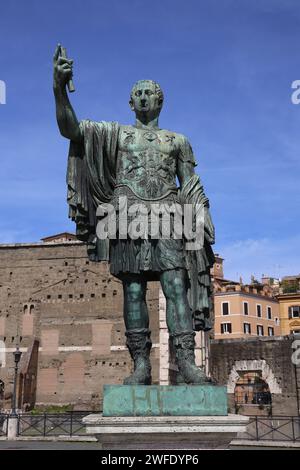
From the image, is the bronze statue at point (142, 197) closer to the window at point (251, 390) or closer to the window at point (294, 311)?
the window at point (251, 390)

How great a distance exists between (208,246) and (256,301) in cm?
4989

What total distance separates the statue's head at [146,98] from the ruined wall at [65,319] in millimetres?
25739

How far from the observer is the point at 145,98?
4.61 meters

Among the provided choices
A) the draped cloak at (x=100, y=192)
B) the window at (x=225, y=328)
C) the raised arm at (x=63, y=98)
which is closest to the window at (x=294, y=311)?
the window at (x=225, y=328)

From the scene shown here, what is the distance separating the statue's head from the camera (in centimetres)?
461

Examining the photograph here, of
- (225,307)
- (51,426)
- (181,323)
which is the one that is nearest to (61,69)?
(181,323)

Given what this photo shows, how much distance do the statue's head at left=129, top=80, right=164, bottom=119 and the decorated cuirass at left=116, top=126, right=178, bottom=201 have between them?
6.7 inches

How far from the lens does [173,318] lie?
4168 millimetres

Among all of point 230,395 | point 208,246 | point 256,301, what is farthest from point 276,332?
point 208,246

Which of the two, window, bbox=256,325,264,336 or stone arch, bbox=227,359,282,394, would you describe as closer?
stone arch, bbox=227,359,282,394

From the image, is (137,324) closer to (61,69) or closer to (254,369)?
(61,69)

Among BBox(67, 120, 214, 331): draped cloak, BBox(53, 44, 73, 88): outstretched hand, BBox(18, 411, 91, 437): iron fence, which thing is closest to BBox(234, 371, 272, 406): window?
BBox(18, 411, 91, 437): iron fence

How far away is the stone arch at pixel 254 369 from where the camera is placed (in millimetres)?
28431

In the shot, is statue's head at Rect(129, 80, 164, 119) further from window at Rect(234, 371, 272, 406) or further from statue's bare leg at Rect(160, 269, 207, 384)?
window at Rect(234, 371, 272, 406)
